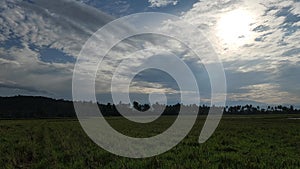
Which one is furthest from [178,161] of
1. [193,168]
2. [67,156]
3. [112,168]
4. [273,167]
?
[67,156]

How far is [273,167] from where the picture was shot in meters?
10.8

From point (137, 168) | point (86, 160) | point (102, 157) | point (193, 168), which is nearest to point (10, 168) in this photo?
point (86, 160)

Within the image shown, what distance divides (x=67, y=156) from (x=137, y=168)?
4998mm

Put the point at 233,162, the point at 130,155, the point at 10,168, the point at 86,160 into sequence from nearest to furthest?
the point at 10,168 < the point at 233,162 < the point at 86,160 < the point at 130,155

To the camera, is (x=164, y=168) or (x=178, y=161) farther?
(x=178, y=161)

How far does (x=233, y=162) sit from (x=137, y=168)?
4.05 m

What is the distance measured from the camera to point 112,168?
10.7m

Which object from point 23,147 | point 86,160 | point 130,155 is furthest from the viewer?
point 23,147

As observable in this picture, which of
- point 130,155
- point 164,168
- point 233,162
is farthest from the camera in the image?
point 130,155

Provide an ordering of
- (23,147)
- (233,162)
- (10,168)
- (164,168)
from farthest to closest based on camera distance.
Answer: (23,147) < (233,162) < (10,168) < (164,168)

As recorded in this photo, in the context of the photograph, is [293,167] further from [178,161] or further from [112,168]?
[112,168]

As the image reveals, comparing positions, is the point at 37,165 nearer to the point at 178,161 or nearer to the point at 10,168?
the point at 10,168

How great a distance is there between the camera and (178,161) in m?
12.0

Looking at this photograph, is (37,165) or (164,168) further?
(37,165)
